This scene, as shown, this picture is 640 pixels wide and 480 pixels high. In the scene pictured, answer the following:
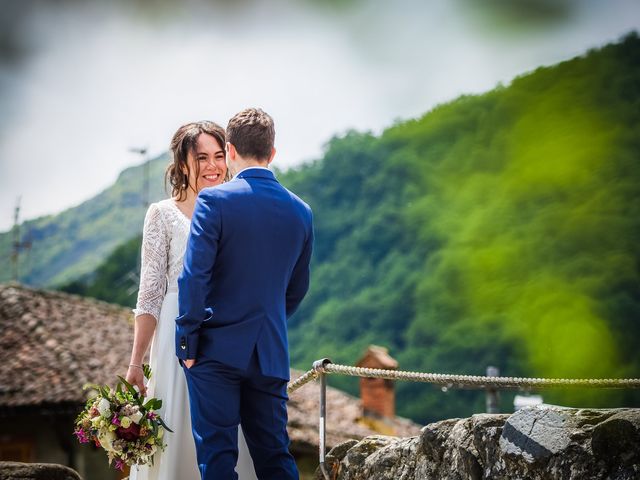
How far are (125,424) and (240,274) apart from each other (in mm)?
824

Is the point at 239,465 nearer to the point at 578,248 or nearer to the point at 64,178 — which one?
the point at 578,248

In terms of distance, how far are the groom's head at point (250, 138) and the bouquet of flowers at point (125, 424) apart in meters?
1.02

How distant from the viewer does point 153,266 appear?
410 centimetres

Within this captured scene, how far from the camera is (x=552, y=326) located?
146ft

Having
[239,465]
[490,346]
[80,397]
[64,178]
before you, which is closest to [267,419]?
[239,465]

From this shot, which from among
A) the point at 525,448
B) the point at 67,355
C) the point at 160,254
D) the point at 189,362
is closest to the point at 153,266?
the point at 160,254

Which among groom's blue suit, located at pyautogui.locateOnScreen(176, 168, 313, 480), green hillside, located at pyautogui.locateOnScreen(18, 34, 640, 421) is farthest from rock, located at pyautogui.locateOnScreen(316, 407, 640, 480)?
green hillside, located at pyautogui.locateOnScreen(18, 34, 640, 421)

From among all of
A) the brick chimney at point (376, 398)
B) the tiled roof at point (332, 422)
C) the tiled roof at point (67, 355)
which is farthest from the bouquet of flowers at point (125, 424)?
the brick chimney at point (376, 398)

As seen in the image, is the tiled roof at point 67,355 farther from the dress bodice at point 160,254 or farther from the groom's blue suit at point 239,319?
the groom's blue suit at point 239,319

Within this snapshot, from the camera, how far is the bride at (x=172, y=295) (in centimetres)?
396

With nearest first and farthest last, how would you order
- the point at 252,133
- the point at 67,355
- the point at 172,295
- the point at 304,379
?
the point at 252,133
the point at 172,295
the point at 304,379
the point at 67,355

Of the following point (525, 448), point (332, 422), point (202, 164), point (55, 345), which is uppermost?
point (55, 345)

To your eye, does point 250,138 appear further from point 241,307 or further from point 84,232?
point 84,232

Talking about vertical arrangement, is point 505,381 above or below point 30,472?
above
